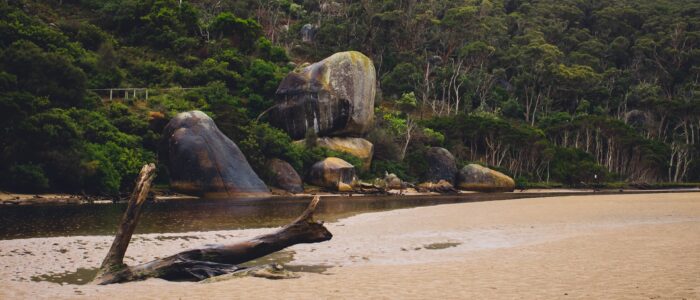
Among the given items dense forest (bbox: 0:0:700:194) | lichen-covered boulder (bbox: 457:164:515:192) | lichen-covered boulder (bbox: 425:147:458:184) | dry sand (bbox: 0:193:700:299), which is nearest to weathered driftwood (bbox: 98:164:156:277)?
dry sand (bbox: 0:193:700:299)

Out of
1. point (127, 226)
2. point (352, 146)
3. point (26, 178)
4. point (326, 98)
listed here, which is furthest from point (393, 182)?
point (127, 226)

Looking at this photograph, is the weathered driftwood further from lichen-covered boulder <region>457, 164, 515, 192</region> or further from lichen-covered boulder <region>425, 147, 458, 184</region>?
lichen-covered boulder <region>457, 164, 515, 192</region>

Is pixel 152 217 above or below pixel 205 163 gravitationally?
below

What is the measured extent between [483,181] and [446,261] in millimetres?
45517

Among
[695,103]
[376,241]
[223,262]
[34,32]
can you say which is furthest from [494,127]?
[223,262]

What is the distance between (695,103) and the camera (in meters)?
73.7

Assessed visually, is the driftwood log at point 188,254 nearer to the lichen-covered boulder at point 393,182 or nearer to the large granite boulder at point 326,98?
the lichen-covered boulder at point 393,182

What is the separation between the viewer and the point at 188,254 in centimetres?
1136

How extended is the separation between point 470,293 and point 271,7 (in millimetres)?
97199

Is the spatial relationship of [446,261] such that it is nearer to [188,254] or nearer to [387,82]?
[188,254]

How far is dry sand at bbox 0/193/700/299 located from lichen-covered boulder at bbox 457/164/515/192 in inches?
1354

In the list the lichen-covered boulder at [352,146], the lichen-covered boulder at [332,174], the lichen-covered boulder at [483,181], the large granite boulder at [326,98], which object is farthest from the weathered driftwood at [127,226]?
the lichen-covered boulder at [483,181]

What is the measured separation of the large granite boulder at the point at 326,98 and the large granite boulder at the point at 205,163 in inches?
523

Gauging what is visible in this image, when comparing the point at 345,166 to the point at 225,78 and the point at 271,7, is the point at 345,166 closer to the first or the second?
the point at 225,78
